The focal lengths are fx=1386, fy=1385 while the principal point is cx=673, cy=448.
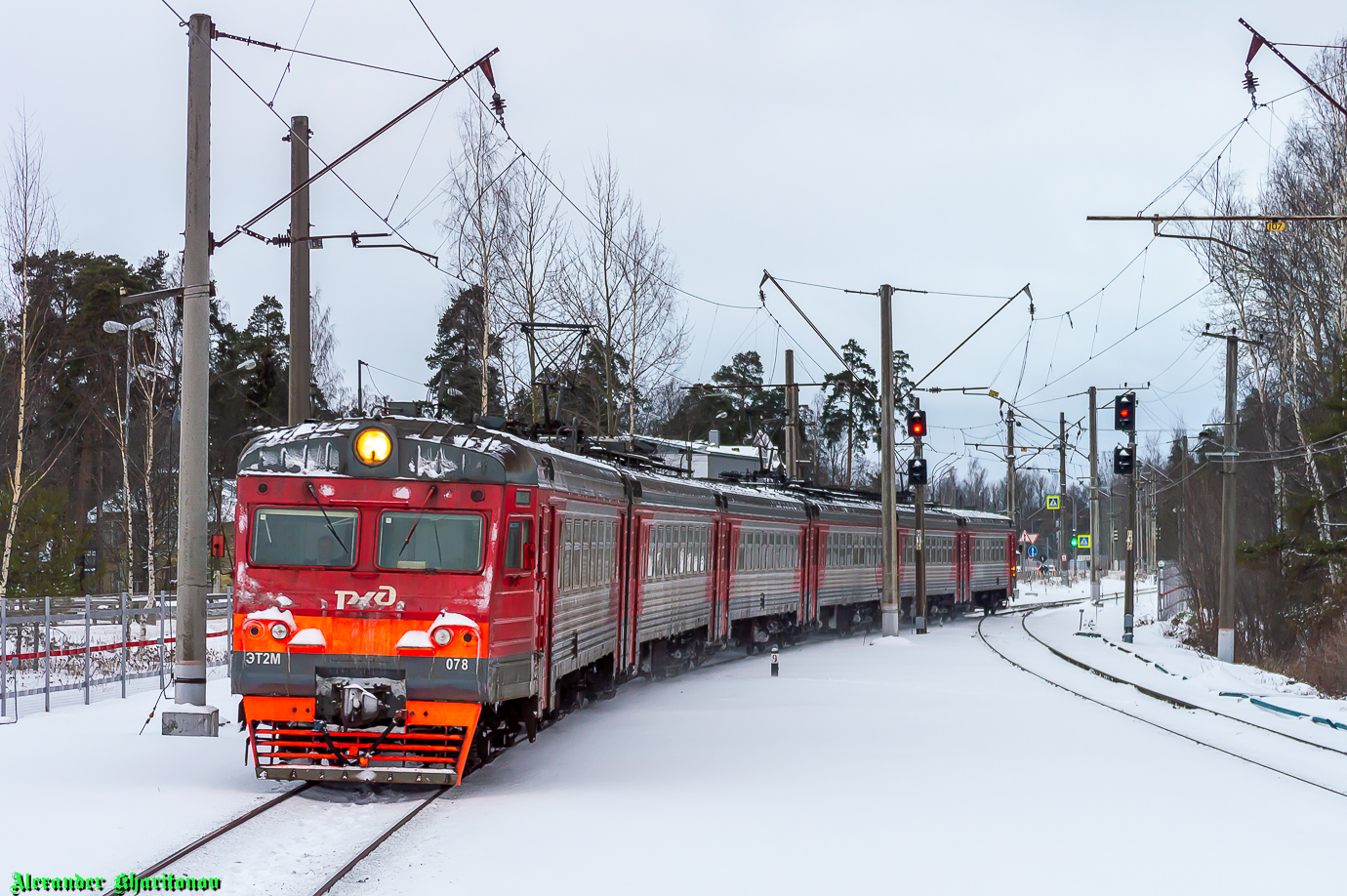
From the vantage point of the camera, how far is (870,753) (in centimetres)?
1330

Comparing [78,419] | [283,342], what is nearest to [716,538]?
[78,419]

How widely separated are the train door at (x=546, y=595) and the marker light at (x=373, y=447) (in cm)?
154

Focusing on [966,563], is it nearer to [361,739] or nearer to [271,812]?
[361,739]

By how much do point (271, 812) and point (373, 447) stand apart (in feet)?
9.43

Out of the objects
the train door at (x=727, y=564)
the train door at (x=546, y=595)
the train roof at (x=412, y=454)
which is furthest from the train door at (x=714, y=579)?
the train roof at (x=412, y=454)

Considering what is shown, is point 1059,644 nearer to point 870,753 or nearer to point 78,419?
point 870,753

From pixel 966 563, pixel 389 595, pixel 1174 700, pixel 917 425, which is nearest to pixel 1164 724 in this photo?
pixel 1174 700

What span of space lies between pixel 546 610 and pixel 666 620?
7478 millimetres

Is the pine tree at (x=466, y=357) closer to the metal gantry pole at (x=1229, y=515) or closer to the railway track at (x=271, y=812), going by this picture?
the railway track at (x=271, y=812)

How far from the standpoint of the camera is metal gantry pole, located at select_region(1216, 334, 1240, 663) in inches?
1129

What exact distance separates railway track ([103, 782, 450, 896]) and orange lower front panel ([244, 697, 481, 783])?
1.04ft

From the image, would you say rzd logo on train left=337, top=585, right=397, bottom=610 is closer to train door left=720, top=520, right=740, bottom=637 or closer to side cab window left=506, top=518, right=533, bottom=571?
side cab window left=506, top=518, right=533, bottom=571

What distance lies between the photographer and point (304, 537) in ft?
36.0

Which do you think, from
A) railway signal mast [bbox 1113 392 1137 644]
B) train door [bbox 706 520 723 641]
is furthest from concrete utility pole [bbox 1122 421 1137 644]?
train door [bbox 706 520 723 641]
